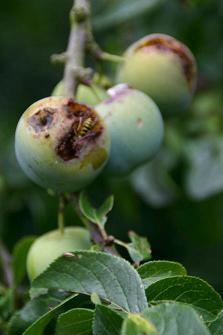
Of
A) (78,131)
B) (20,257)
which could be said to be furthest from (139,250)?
(20,257)

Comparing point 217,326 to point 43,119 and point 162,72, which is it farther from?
point 162,72

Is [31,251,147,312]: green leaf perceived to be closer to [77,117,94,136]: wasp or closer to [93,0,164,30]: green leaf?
[77,117,94,136]: wasp

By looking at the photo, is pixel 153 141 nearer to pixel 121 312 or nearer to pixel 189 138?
pixel 121 312

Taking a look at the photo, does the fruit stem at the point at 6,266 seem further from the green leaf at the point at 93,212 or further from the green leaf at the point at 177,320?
the green leaf at the point at 177,320

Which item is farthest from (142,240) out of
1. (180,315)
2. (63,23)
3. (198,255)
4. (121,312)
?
(63,23)

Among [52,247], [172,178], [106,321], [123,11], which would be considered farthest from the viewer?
[172,178]

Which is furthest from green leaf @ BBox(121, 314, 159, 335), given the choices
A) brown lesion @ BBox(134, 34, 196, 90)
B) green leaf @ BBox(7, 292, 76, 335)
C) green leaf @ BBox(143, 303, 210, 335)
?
brown lesion @ BBox(134, 34, 196, 90)
